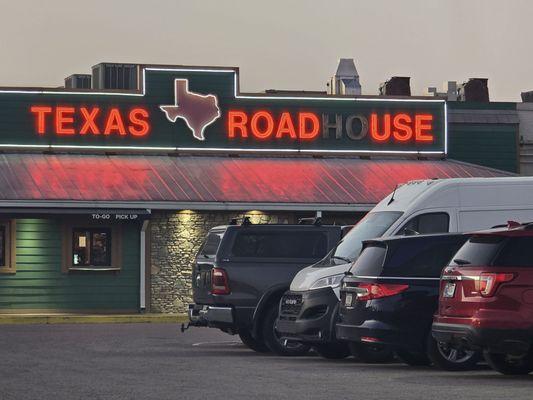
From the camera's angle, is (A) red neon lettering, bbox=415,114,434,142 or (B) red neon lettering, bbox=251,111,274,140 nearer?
(B) red neon lettering, bbox=251,111,274,140

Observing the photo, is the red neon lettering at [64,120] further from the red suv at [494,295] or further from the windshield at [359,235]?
the red suv at [494,295]

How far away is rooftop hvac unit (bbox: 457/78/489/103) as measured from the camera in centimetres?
4822

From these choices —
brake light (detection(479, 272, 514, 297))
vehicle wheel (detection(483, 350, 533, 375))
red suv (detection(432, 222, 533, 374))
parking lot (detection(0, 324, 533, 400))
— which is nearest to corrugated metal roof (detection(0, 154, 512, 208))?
parking lot (detection(0, 324, 533, 400))

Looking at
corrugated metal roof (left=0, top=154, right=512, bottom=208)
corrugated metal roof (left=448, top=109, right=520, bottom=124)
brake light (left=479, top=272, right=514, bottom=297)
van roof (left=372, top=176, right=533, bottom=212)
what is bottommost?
brake light (left=479, top=272, right=514, bottom=297)

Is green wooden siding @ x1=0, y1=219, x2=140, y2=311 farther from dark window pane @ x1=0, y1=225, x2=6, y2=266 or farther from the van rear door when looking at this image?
the van rear door

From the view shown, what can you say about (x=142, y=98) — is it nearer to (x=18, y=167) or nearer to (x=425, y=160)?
(x=18, y=167)

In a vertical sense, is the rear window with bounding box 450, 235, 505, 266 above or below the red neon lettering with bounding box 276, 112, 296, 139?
below

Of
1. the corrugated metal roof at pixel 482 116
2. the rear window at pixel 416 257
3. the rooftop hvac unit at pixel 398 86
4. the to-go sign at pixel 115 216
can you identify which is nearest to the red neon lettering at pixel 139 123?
the to-go sign at pixel 115 216

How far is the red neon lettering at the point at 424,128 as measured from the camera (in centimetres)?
4225

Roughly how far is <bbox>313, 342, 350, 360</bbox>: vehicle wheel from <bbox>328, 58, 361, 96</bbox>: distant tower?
1122 inches

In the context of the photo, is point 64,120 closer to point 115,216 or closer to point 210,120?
point 210,120

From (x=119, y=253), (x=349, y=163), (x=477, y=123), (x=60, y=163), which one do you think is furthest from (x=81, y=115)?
(x=477, y=123)

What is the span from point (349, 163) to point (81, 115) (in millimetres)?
7781

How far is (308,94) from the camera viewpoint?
41562 mm
